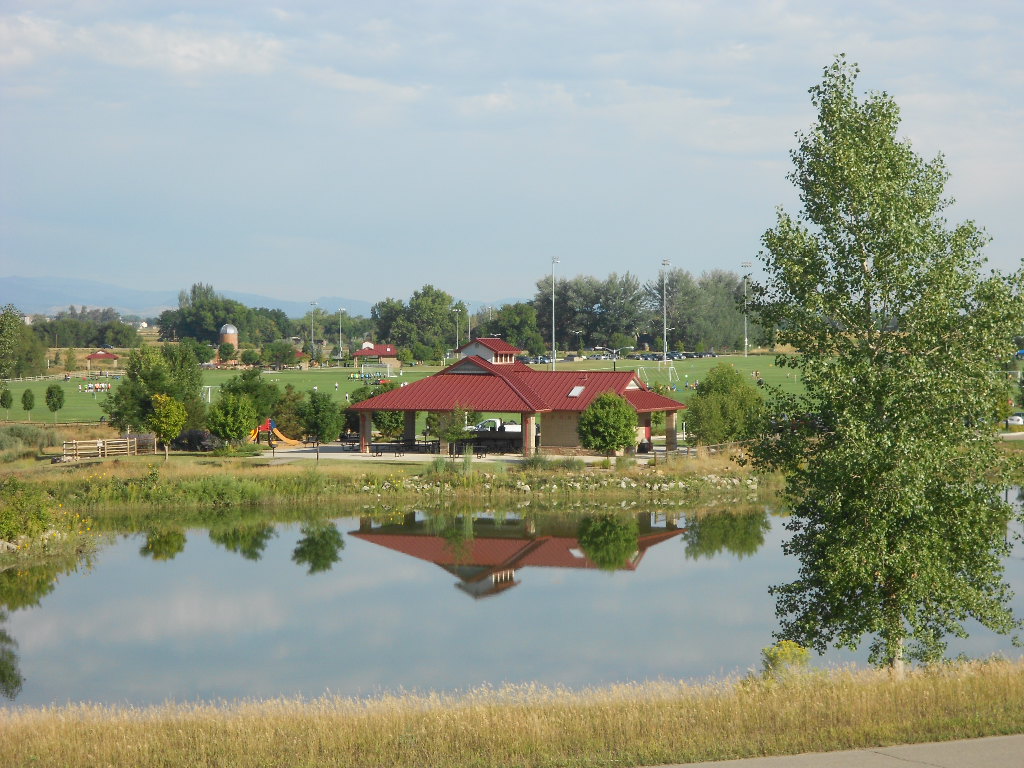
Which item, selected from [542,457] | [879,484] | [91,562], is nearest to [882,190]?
[879,484]

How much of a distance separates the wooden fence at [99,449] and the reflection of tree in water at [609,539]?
19.8 meters

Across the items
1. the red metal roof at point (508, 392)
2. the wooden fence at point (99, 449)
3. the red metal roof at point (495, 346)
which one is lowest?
the wooden fence at point (99, 449)

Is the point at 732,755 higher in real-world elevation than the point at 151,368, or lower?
lower

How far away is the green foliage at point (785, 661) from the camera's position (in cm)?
1364

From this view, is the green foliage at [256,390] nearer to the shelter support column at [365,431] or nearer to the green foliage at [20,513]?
the shelter support column at [365,431]

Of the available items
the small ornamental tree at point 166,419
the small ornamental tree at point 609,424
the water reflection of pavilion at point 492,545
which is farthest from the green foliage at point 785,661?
the small ornamental tree at point 166,419

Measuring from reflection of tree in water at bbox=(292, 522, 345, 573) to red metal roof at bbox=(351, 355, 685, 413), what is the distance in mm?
11495

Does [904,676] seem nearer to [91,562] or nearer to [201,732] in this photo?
[201,732]

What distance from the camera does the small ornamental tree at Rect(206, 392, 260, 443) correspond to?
42156 millimetres

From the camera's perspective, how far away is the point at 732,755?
1023 cm

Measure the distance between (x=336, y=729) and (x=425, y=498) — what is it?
23916 mm

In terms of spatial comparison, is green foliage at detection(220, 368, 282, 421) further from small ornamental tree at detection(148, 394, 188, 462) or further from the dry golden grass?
the dry golden grass

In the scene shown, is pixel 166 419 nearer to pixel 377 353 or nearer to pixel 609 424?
pixel 609 424

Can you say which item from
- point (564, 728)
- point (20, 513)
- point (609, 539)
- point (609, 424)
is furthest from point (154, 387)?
point (564, 728)
